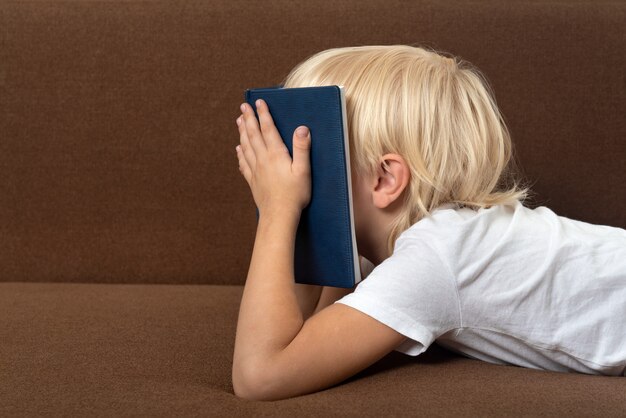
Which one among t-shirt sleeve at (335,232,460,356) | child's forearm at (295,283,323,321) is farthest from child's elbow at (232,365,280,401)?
child's forearm at (295,283,323,321)

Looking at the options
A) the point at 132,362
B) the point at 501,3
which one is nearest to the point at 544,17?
the point at 501,3

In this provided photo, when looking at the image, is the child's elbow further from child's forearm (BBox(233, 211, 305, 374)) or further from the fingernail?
the fingernail

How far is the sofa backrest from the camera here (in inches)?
62.6

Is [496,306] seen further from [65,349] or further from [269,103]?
[65,349]

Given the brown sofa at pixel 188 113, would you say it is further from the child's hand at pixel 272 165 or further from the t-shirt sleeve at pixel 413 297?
the t-shirt sleeve at pixel 413 297

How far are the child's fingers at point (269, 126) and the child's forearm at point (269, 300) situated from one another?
103 millimetres

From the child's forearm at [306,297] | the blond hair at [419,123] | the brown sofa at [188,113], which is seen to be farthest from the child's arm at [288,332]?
the brown sofa at [188,113]

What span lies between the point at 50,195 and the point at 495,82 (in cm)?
98

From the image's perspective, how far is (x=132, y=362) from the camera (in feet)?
3.53

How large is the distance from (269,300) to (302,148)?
0.22m

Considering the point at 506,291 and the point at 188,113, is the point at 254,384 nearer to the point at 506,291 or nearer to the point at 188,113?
the point at 506,291

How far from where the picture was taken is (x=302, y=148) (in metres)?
1.08

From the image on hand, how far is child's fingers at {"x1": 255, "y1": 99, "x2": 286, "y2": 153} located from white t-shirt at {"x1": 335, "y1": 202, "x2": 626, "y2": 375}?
23 cm

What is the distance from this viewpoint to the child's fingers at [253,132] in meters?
1.13
